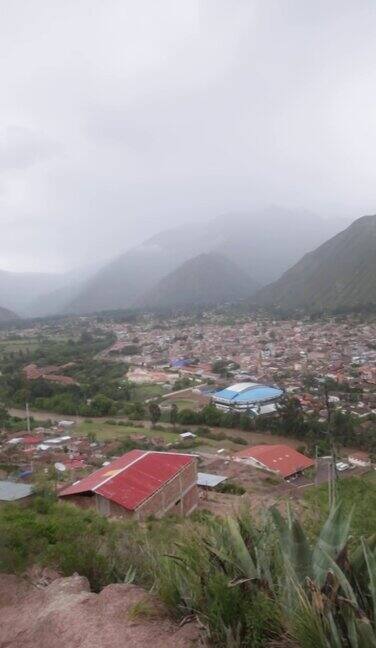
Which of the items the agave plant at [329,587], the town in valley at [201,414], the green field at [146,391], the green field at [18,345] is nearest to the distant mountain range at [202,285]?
the green field at [18,345]

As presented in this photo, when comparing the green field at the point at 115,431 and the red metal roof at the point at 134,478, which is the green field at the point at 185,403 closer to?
the green field at the point at 115,431

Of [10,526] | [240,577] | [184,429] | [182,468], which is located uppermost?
[240,577]

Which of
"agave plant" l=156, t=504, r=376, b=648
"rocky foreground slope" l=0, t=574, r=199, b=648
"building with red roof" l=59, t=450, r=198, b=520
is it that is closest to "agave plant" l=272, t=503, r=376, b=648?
"agave plant" l=156, t=504, r=376, b=648

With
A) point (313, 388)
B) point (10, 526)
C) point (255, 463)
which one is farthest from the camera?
point (313, 388)

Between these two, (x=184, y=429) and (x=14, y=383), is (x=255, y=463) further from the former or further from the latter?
(x=14, y=383)

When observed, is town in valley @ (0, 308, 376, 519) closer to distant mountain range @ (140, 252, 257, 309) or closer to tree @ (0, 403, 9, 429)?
tree @ (0, 403, 9, 429)

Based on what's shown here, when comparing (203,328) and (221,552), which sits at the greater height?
(221,552)

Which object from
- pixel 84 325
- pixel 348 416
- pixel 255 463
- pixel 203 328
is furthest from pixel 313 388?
pixel 84 325

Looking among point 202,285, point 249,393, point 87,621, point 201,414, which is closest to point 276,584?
point 87,621
